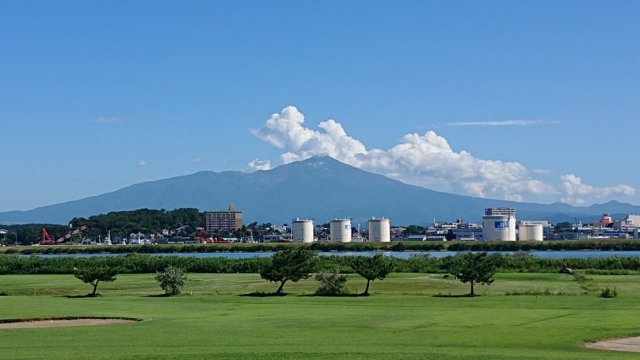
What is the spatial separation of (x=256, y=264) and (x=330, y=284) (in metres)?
38.3

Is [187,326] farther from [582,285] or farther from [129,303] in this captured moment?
[582,285]

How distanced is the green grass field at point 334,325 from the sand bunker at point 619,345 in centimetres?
87

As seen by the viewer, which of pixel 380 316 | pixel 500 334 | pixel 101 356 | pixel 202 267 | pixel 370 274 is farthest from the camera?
pixel 202 267

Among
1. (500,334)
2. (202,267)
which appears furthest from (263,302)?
(202,267)

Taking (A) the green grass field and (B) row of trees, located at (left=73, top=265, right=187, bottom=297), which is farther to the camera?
(B) row of trees, located at (left=73, top=265, right=187, bottom=297)

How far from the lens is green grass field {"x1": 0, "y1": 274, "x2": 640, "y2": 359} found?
32688 mm

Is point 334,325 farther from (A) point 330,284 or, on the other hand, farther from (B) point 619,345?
(A) point 330,284

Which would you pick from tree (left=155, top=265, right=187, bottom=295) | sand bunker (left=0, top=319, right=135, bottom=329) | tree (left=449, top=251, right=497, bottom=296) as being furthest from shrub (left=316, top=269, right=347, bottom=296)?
sand bunker (left=0, top=319, right=135, bottom=329)

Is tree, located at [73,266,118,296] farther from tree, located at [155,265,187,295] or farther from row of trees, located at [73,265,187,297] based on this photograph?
tree, located at [155,265,187,295]

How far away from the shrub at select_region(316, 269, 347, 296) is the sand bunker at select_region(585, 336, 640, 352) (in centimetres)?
3863

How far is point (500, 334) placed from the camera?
3938 cm

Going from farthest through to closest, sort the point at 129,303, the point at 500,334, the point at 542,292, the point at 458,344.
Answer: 1. the point at 542,292
2. the point at 129,303
3. the point at 500,334
4. the point at 458,344

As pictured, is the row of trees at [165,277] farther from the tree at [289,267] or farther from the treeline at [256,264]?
the treeline at [256,264]

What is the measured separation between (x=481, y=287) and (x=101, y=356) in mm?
55692
